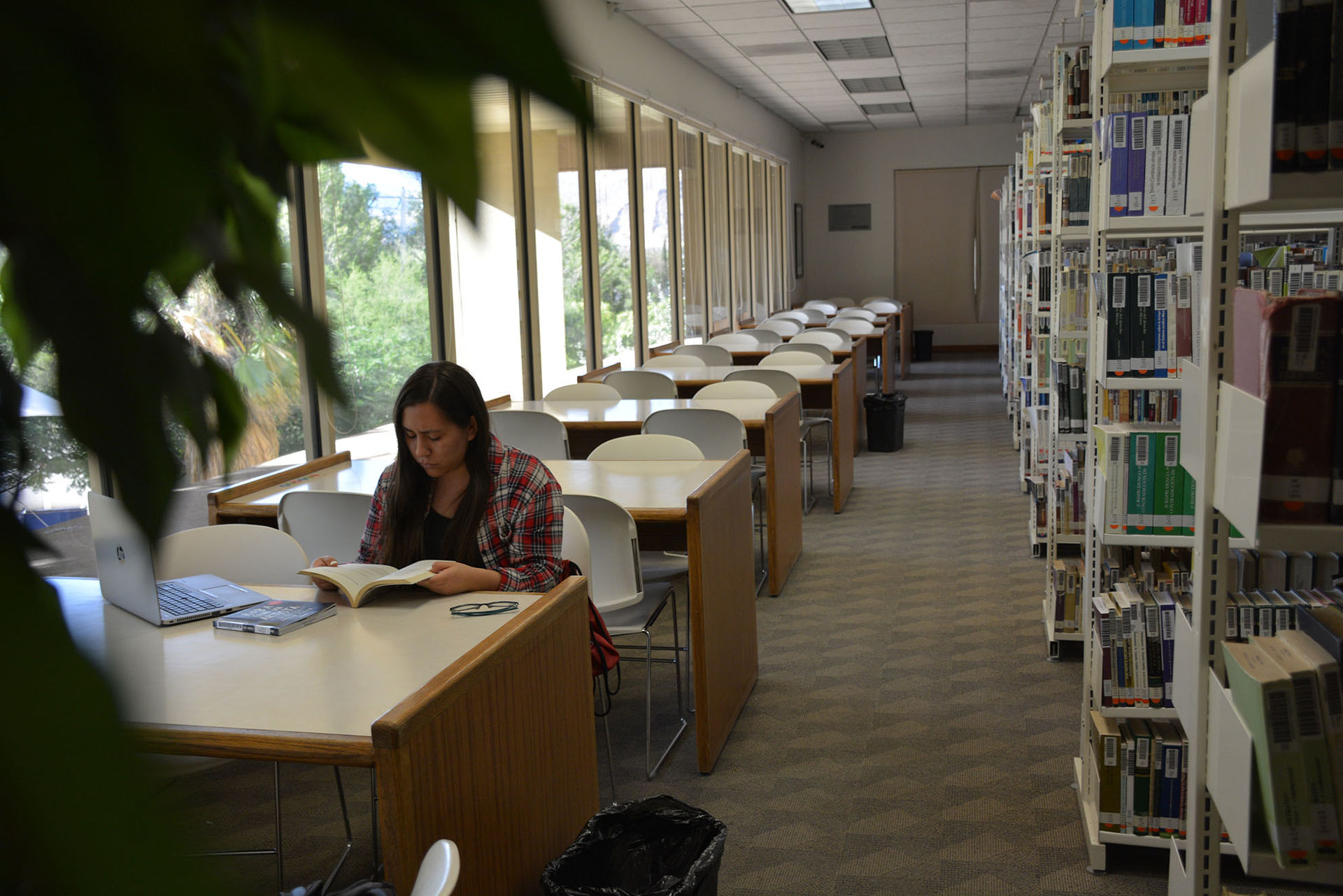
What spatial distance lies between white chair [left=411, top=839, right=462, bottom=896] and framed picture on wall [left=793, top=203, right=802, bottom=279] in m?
14.6

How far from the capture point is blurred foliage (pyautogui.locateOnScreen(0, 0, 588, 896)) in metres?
0.16

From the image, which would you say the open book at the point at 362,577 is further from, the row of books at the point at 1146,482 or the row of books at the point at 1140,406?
the row of books at the point at 1140,406

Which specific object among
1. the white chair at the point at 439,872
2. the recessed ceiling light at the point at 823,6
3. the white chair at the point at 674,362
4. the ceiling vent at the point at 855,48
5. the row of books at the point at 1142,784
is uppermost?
the ceiling vent at the point at 855,48

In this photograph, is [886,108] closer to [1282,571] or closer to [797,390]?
[797,390]

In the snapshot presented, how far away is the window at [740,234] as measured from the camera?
11.8 meters

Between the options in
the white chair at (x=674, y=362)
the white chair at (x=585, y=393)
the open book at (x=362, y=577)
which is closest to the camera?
the open book at (x=362, y=577)

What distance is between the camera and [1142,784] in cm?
258

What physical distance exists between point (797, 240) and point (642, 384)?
10179 millimetres

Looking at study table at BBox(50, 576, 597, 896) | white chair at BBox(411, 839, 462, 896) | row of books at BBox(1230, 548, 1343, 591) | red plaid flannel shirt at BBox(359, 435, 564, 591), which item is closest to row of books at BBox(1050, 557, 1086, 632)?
row of books at BBox(1230, 548, 1343, 591)

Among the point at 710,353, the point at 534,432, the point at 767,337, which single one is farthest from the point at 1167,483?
the point at 767,337

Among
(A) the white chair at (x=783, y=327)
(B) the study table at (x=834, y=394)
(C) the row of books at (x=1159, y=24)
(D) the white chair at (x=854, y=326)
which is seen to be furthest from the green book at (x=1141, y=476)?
(A) the white chair at (x=783, y=327)

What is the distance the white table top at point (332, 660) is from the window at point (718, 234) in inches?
335

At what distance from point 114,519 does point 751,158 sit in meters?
13.0

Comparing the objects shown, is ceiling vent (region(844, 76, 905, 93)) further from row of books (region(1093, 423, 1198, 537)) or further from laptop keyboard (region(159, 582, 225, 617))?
laptop keyboard (region(159, 582, 225, 617))
